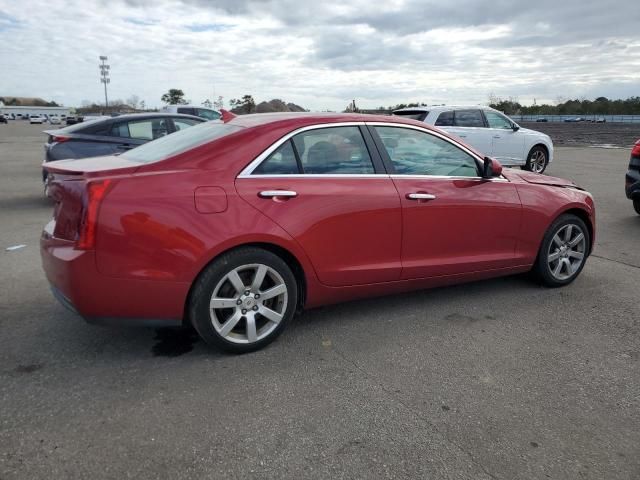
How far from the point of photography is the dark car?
8750mm

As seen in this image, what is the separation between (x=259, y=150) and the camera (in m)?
3.61

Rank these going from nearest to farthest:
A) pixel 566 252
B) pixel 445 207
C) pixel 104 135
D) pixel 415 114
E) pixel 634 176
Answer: pixel 445 207, pixel 566 252, pixel 634 176, pixel 104 135, pixel 415 114

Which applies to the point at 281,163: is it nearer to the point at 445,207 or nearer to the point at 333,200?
the point at 333,200

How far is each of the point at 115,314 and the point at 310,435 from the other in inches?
55.4

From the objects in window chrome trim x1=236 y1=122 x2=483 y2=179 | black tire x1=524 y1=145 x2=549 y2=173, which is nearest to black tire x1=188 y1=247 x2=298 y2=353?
window chrome trim x1=236 y1=122 x2=483 y2=179

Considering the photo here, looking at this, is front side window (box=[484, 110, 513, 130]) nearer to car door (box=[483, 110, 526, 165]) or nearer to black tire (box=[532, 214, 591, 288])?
car door (box=[483, 110, 526, 165])

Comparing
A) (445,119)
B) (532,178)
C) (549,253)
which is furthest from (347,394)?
(445,119)

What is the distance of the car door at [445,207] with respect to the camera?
163 inches

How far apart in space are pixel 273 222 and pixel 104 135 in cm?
668

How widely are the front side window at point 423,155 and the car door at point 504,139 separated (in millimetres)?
9217

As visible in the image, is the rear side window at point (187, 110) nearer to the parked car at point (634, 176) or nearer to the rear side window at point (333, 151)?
the parked car at point (634, 176)

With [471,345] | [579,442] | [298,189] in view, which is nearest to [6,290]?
[298,189]

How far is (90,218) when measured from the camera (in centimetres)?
311

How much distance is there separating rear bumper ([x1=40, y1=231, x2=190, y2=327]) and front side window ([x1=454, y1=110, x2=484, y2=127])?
1083 cm
